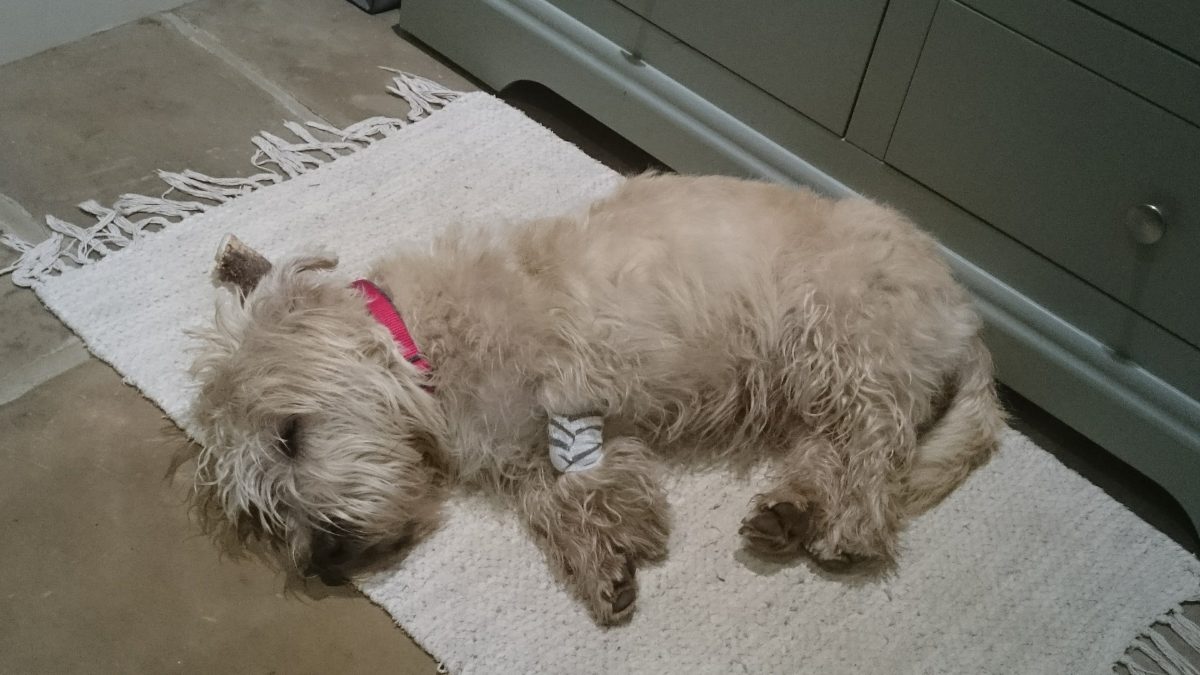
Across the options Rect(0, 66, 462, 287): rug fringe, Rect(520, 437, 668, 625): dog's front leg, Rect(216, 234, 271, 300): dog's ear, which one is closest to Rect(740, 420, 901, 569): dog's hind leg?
Rect(520, 437, 668, 625): dog's front leg

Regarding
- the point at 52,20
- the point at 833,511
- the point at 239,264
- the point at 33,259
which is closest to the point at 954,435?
the point at 833,511

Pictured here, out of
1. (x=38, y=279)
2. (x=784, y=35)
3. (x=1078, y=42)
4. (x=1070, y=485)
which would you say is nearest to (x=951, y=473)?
(x=1070, y=485)

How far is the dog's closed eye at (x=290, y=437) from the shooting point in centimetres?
152

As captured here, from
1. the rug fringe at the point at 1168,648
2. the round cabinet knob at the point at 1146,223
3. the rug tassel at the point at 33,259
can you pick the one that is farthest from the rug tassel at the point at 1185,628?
the rug tassel at the point at 33,259

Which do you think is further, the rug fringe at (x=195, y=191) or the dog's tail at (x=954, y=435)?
the rug fringe at (x=195, y=191)

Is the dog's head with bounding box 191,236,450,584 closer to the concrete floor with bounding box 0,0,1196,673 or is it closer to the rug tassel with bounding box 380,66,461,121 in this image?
the concrete floor with bounding box 0,0,1196,673

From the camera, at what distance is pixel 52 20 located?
249 cm

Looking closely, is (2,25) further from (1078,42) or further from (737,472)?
(1078,42)

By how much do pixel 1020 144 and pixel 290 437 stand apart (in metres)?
1.39

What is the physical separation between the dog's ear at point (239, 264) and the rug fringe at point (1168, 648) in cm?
171

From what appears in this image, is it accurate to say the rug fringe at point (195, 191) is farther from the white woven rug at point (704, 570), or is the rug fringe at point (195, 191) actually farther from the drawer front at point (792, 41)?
the drawer front at point (792, 41)

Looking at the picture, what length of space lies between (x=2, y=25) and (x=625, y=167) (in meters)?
1.57

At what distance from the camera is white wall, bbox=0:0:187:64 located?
2420 mm

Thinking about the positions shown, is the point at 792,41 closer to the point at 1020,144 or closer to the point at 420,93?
the point at 1020,144
